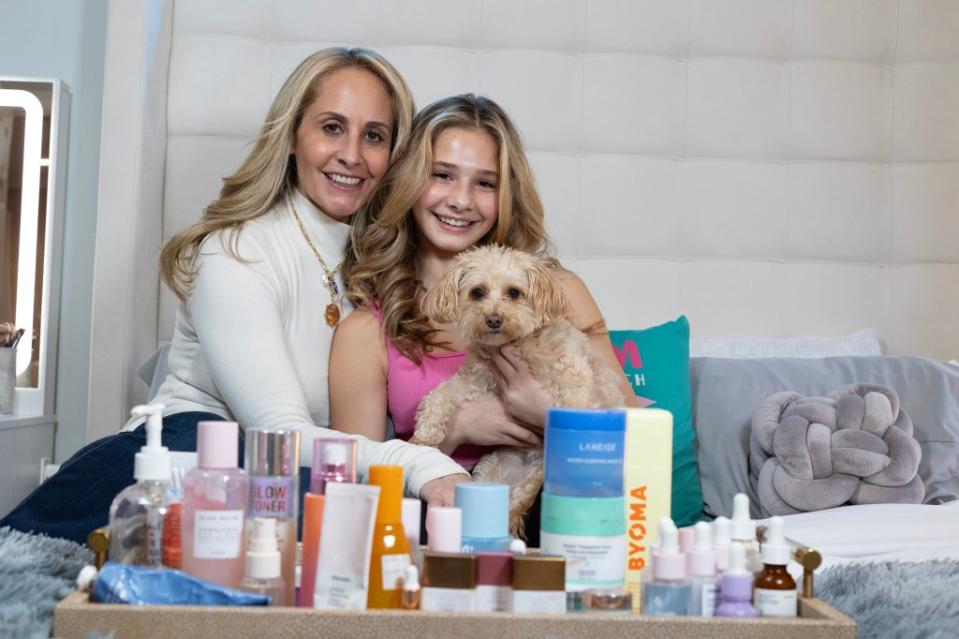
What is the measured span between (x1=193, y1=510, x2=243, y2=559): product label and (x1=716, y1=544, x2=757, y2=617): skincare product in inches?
18.9

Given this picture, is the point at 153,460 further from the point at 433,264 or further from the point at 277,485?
the point at 433,264

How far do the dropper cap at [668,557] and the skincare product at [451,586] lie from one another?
18cm

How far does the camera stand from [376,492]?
0.94m

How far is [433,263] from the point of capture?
2354 millimetres

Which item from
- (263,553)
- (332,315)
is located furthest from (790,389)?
(263,553)

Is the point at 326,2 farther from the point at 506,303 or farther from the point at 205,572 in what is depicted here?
the point at 205,572

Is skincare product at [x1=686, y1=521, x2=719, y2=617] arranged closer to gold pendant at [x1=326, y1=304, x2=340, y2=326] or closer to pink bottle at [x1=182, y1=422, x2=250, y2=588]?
pink bottle at [x1=182, y1=422, x2=250, y2=588]

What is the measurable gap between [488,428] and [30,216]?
1.75m

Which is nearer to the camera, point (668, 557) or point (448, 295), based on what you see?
point (668, 557)

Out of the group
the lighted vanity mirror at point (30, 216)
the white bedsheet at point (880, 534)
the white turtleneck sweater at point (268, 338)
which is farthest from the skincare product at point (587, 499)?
the lighted vanity mirror at point (30, 216)

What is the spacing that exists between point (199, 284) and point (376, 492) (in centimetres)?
119

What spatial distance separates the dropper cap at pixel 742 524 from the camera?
3.47 ft

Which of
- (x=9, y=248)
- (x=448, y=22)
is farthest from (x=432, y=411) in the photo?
(x=9, y=248)

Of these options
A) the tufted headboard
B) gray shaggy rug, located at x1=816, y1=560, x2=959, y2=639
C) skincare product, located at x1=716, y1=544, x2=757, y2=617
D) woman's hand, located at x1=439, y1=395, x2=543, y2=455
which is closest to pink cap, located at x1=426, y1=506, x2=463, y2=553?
skincare product, located at x1=716, y1=544, x2=757, y2=617
